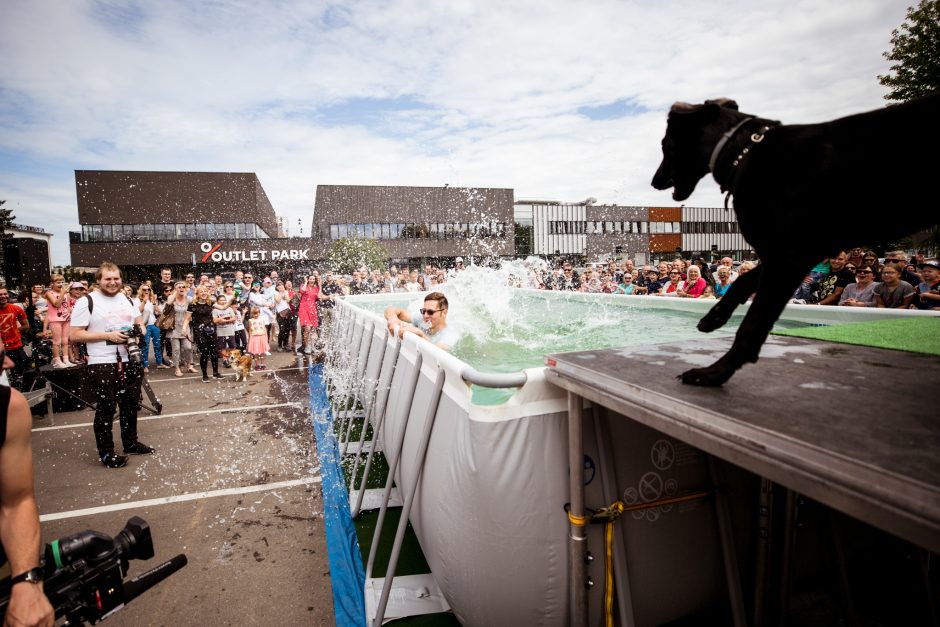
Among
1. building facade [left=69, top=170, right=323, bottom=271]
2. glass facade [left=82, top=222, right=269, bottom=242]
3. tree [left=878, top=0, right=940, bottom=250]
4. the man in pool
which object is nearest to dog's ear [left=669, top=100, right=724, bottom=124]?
the man in pool

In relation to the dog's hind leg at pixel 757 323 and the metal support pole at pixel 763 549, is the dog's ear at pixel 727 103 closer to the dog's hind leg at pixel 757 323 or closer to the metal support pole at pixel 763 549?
the dog's hind leg at pixel 757 323

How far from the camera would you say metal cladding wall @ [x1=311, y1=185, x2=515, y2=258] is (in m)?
48.4

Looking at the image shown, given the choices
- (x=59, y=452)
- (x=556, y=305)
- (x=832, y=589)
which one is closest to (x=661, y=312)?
(x=556, y=305)

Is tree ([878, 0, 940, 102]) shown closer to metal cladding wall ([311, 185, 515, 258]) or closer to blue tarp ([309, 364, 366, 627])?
blue tarp ([309, 364, 366, 627])

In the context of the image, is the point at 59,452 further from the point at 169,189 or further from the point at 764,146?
the point at 169,189

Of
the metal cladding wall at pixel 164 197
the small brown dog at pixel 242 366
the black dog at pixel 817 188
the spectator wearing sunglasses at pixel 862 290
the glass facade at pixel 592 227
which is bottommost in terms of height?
the small brown dog at pixel 242 366

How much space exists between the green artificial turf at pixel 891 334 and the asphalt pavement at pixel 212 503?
384cm

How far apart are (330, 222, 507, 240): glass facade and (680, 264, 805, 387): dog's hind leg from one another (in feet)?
157

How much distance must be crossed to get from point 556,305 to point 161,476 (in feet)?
24.7

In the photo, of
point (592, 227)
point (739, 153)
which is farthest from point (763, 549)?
point (592, 227)

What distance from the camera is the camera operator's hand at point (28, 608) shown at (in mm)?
1448

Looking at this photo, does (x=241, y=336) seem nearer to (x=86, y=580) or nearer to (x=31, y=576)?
(x=31, y=576)

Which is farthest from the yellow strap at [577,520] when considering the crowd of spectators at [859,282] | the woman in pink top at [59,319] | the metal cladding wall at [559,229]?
the metal cladding wall at [559,229]

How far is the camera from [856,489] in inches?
39.6
